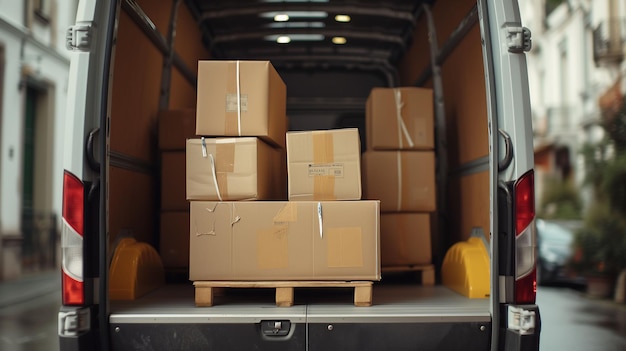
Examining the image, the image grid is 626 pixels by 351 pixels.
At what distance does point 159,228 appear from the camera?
4559mm

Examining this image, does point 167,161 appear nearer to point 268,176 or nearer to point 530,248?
point 268,176

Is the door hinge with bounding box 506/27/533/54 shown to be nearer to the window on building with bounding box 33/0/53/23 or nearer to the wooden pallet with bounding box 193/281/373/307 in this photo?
the wooden pallet with bounding box 193/281/373/307

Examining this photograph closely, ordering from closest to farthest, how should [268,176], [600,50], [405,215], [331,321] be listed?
[331,321], [268,176], [405,215], [600,50]

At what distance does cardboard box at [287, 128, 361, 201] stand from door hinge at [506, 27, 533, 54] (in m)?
0.90

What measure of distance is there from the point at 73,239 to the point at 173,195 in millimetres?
1538

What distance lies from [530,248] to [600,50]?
1690cm

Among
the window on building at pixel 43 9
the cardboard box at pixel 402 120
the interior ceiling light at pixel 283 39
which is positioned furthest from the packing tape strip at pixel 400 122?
the window on building at pixel 43 9

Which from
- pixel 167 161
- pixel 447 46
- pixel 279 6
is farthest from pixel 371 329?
pixel 279 6

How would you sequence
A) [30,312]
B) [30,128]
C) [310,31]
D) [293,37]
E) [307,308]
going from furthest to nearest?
[30,128] < [30,312] < [293,37] < [310,31] < [307,308]

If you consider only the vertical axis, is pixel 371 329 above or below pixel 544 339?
above

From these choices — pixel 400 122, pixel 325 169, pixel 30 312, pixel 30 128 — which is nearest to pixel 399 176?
pixel 400 122

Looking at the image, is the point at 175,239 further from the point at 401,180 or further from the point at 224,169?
the point at 401,180

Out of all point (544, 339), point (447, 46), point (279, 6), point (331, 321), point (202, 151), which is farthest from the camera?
point (544, 339)

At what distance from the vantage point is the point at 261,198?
351 cm
